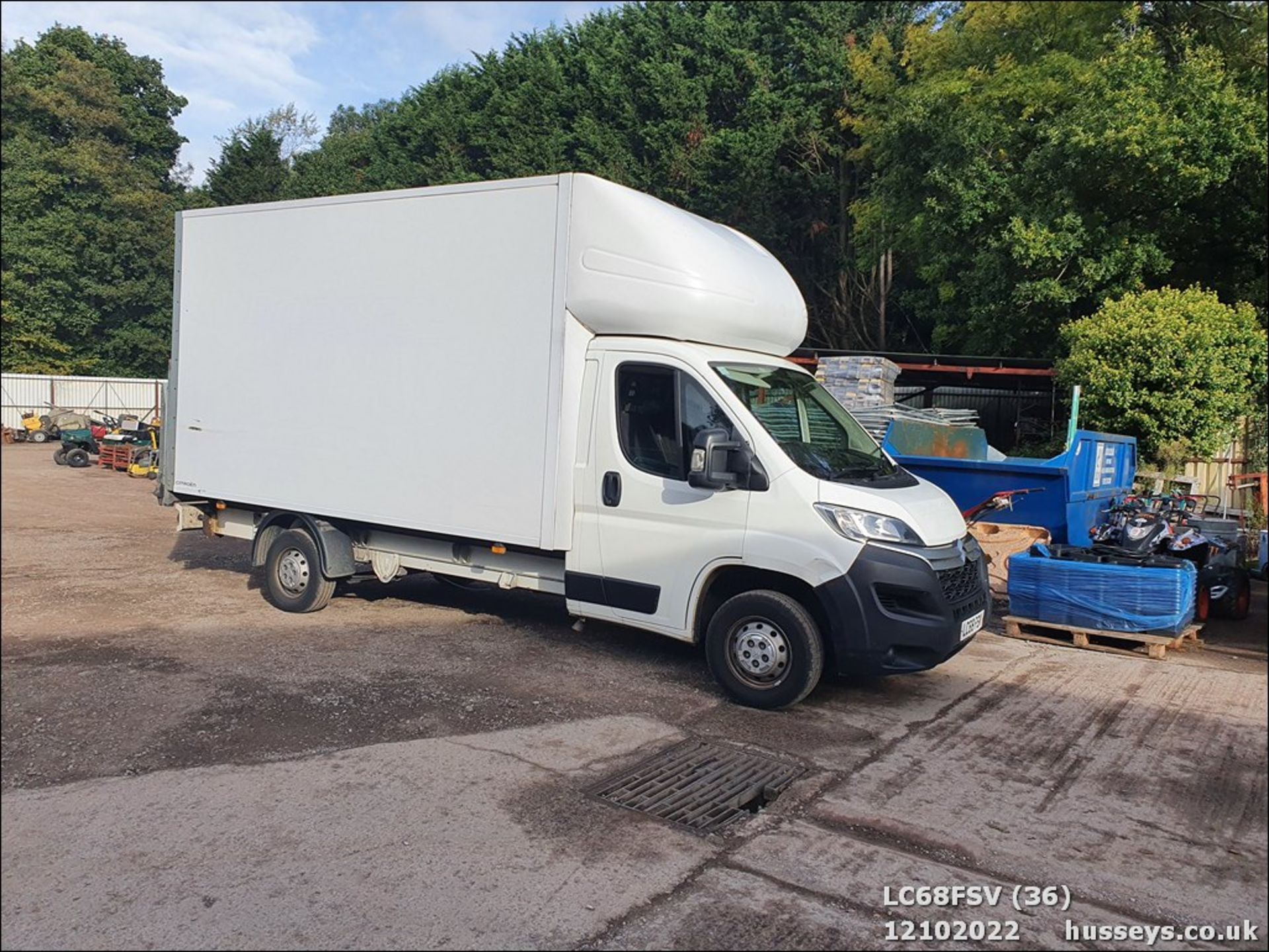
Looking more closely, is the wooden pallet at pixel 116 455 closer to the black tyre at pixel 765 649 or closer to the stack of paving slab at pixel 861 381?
the stack of paving slab at pixel 861 381

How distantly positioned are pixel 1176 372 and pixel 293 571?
37.7ft

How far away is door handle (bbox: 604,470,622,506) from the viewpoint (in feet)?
21.8

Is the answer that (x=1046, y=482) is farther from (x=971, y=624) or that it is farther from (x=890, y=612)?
A: (x=890, y=612)

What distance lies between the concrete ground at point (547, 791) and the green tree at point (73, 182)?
1.53ft

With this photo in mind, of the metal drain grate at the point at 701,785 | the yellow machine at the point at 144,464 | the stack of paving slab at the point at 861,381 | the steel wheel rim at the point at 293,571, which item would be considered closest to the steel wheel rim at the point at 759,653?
the metal drain grate at the point at 701,785

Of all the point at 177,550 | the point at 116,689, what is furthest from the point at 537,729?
the point at 177,550

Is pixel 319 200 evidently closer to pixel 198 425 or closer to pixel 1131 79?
pixel 198 425

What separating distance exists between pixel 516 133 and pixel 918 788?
33.8m

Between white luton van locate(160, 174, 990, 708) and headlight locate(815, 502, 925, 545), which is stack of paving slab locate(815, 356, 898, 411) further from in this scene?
headlight locate(815, 502, 925, 545)

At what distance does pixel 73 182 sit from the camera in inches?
99.7

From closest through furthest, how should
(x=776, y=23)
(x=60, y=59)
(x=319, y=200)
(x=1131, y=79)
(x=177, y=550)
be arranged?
1. (x=60, y=59)
2. (x=319, y=200)
3. (x=177, y=550)
4. (x=1131, y=79)
5. (x=776, y=23)

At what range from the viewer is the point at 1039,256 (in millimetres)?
16094

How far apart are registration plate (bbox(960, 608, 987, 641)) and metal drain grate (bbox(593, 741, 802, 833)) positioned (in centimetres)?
164

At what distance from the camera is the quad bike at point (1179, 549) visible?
28.6 feet
